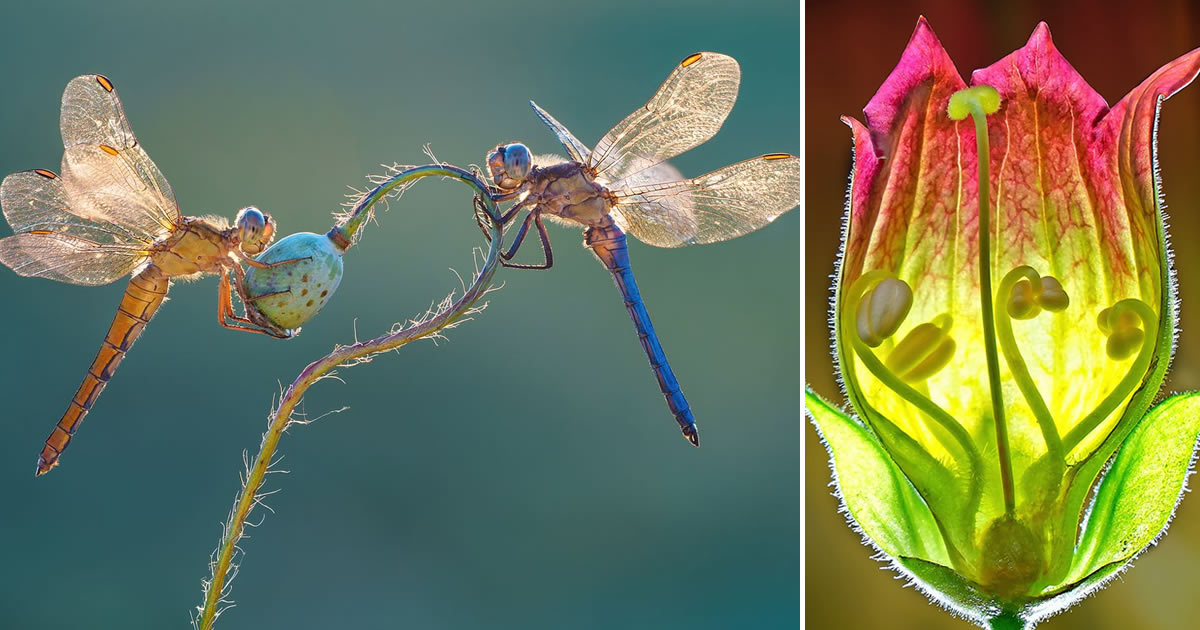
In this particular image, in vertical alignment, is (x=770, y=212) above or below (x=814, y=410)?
above

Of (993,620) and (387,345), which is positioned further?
(387,345)

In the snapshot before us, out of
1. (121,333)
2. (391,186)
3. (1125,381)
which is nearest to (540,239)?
(391,186)

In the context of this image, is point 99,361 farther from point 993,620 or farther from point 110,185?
point 993,620

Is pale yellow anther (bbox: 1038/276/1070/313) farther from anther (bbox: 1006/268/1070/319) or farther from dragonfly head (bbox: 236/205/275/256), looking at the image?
dragonfly head (bbox: 236/205/275/256)

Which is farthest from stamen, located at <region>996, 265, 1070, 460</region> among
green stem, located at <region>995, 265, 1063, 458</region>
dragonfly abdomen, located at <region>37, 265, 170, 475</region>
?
dragonfly abdomen, located at <region>37, 265, 170, 475</region>

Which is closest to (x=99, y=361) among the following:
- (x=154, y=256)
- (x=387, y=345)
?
(x=154, y=256)

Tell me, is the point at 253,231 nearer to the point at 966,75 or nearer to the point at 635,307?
the point at 635,307
